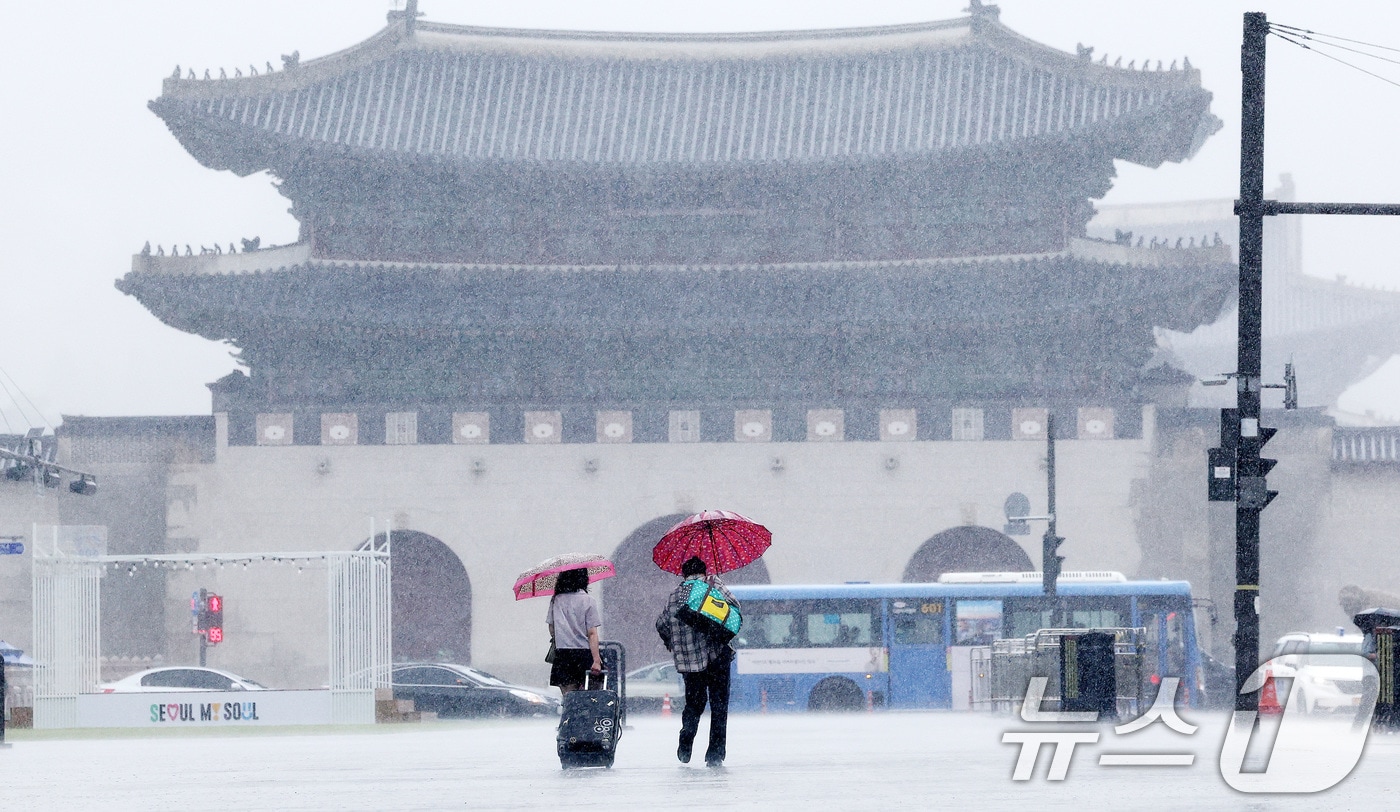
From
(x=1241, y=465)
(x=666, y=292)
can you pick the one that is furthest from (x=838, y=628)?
(x=1241, y=465)

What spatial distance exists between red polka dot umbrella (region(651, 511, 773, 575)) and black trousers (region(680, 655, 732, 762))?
0.80 metres

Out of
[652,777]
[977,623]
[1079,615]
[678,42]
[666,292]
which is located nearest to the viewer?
[652,777]

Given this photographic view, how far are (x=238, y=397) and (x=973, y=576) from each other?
13.3 m

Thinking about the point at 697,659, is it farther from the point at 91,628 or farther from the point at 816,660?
the point at 816,660

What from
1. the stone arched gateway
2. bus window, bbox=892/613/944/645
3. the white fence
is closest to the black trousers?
the white fence

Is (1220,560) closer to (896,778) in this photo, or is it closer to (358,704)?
(358,704)

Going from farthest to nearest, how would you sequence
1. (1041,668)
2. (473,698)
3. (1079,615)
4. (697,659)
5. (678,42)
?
(678,42)
(473,698)
(1079,615)
(1041,668)
(697,659)

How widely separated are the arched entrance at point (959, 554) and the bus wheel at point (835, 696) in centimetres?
574

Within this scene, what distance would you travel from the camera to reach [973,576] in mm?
29312

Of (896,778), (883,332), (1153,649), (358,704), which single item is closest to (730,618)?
(896,778)

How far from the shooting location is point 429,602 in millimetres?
34281

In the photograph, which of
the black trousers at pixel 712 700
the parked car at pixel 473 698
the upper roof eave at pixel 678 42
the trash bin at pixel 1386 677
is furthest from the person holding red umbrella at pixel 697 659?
the upper roof eave at pixel 678 42

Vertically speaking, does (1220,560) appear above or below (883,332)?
below

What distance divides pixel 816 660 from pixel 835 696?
61 centimetres
